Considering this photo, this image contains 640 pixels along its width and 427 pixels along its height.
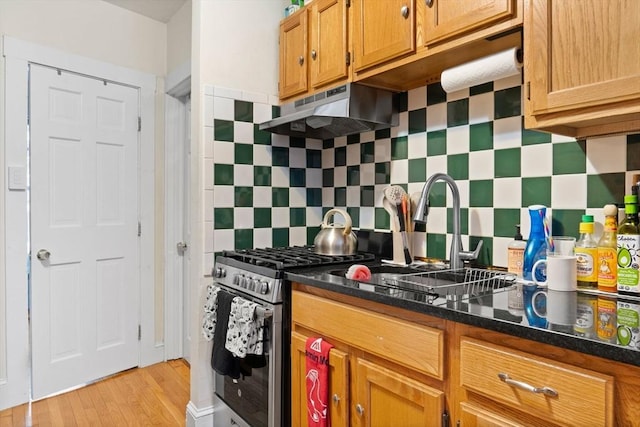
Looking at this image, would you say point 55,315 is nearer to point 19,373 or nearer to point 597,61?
point 19,373

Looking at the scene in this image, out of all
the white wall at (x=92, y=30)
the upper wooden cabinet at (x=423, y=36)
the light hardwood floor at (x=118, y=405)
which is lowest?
the light hardwood floor at (x=118, y=405)

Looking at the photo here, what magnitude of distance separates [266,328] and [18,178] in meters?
1.84

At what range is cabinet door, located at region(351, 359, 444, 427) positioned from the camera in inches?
44.9

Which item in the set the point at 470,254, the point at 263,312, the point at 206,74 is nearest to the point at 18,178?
the point at 206,74

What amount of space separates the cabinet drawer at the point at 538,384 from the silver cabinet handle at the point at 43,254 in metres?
2.53

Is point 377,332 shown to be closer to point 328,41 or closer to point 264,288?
point 264,288

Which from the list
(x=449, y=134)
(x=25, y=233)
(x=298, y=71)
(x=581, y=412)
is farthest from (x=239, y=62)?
(x=581, y=412)

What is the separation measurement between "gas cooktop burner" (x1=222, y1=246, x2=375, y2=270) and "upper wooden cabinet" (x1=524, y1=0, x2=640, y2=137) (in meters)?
0.97

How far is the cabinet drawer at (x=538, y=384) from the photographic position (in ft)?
2.69

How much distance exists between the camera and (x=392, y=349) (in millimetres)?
1239

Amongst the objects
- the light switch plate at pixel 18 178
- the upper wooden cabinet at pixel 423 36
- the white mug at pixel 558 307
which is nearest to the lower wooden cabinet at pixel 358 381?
the white mug at pixel 558 307

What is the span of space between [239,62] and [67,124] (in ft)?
4.13

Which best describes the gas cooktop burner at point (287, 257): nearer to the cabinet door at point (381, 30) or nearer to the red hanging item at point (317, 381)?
the red hanging item at point (317, 381)

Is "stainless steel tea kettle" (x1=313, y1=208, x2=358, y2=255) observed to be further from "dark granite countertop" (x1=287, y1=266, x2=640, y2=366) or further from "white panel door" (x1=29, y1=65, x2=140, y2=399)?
"white panel door" (x1=29, y1=65, x2=140, y2=399)
